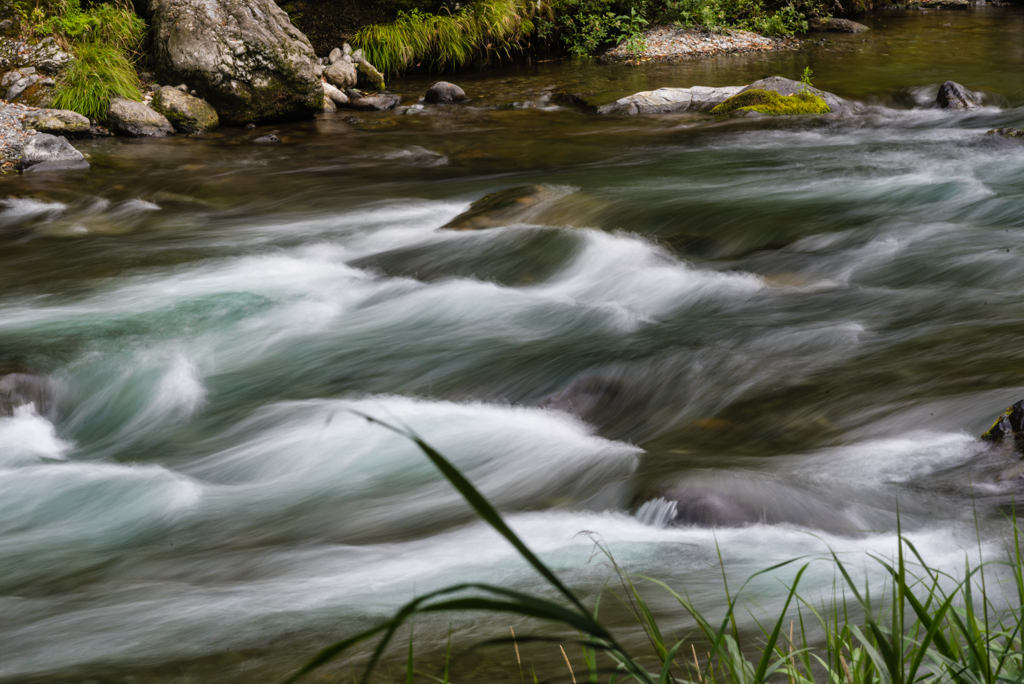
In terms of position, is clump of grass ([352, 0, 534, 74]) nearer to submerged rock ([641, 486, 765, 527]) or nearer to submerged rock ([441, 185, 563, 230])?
submerged rock ([441, 185, 563, 230])

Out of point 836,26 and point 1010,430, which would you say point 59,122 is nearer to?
point 1010,430

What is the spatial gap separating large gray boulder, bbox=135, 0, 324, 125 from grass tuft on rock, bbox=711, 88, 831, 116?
211 inches

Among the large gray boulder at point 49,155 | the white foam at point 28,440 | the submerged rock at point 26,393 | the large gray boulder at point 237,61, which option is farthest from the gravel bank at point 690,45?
the white foam at point 28,440

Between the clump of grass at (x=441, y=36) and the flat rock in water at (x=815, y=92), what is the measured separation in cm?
541

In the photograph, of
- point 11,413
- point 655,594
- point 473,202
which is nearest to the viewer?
point 655,594

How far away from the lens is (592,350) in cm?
475

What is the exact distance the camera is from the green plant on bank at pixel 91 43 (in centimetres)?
1071

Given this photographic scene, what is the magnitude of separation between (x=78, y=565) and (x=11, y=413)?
151 cm

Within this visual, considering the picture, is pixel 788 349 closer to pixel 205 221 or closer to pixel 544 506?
pixel 544 506

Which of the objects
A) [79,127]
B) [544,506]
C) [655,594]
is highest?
[79,127]

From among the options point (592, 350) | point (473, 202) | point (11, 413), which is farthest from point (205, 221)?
point (592, 350)

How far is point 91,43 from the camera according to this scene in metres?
11.7

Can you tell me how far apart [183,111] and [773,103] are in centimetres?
Result: 724

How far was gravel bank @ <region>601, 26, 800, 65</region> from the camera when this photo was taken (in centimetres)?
1549
